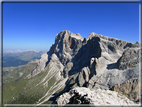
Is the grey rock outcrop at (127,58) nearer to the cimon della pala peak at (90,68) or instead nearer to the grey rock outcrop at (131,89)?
the cimon della pala peak at (90,68)

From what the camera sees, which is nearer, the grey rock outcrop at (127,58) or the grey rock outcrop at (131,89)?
the grey rock outcrop at (131,89)

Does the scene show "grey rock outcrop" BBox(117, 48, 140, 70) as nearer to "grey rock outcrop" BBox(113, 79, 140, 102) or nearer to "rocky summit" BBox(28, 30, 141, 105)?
"rocky summit" BBox(28, 30, 141, 105)

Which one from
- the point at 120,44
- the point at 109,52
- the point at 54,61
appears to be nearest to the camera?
the point at 109,52

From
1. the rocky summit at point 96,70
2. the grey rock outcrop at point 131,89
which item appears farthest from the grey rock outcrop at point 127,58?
the grey rock outcrop at point 131,89

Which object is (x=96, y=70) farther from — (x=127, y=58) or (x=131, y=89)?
(x=131, y=89)

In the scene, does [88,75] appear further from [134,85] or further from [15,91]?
[15,91]

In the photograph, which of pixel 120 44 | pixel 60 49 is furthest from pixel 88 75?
pixel 60 49

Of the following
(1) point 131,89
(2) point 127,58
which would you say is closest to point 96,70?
(2) point 127,58
